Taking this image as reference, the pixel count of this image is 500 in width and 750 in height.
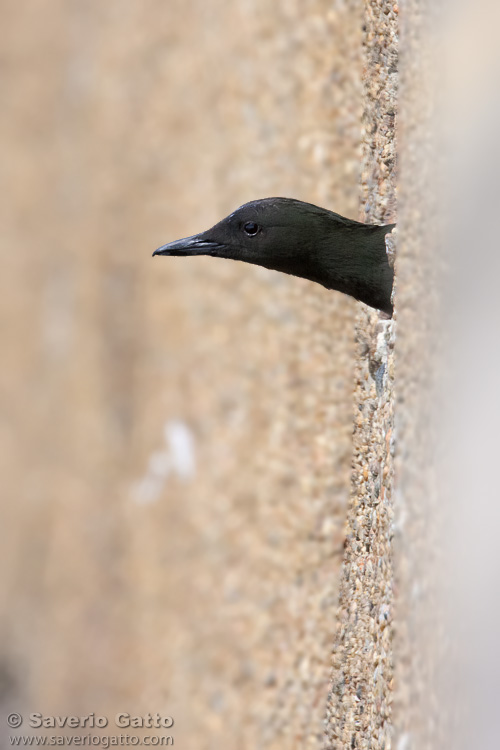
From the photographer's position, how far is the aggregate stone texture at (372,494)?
1.95 meters

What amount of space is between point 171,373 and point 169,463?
45 centimetres

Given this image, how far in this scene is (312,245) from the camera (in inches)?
99.3

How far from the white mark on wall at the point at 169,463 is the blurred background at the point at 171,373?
2 cm

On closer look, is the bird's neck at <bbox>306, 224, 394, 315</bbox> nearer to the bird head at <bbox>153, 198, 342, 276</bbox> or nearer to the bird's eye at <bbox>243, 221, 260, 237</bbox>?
the bird head at <bbox>153, 198, 342, 276</bbox>

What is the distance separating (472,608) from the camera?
4.61 feet

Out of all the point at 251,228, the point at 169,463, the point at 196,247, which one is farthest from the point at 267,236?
the point at 169,463

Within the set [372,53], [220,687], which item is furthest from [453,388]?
[220,687]

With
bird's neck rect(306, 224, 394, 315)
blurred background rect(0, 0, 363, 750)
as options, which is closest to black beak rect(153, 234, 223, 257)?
bird's neck rect(306, 224, 394, 315)

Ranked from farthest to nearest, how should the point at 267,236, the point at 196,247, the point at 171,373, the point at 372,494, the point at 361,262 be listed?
the point at 171,373 → the point at 196,247 → the point at 267,236 → the point at 361,262 → the point at 372,494

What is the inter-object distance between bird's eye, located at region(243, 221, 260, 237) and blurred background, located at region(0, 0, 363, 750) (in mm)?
657

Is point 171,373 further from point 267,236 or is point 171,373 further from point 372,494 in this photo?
point 372,494

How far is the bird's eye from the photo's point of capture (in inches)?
103

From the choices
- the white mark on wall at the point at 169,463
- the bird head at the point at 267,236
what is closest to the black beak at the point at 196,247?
the bird head at the point at 267,236

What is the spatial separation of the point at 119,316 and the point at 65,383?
2.09 feet
